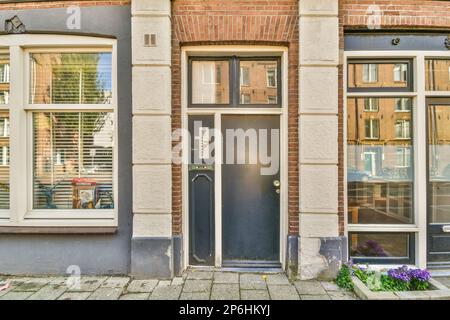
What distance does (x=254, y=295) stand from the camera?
3.77 meters

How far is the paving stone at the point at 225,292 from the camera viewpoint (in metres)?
3.73

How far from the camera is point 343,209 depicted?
4395 mm

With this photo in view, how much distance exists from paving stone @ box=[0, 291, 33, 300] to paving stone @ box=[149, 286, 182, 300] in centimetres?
157

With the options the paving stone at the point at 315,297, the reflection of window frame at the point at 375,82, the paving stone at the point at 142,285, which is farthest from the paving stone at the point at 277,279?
the reflection of window frame at the point at 375,82

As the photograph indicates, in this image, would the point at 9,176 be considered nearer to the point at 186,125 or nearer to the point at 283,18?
the point at 186,125

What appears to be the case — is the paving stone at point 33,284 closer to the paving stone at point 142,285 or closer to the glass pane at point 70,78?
the paving stone at point 142,285

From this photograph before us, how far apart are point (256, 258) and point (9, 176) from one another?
395 cm

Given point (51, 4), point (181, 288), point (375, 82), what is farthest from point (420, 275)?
point (51, 4)

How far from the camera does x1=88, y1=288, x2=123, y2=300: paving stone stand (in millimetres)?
3718

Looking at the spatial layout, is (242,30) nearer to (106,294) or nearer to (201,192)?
(201,192)

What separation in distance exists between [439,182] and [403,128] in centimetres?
102

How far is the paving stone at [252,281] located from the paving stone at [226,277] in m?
0.07

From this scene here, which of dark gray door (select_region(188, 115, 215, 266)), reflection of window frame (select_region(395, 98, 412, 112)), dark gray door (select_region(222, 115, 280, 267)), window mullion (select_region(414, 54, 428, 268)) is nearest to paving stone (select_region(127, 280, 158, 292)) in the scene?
dark gray door (select_region(188, 115, 215, 266))

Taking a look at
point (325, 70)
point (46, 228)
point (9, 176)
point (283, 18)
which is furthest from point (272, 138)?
point (9, 176)
